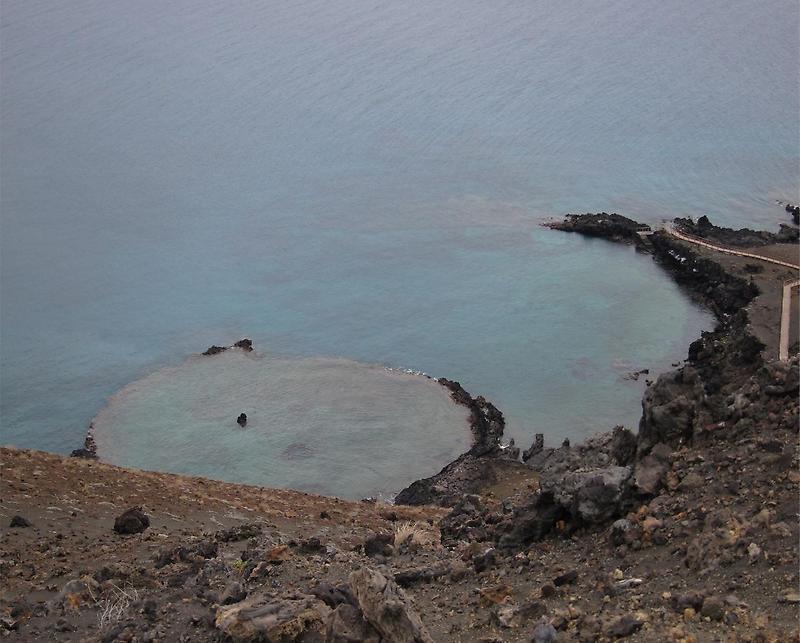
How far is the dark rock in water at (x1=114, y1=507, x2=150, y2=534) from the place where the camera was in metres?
25.7

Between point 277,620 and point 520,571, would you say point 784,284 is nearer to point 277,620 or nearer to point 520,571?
point 520,571

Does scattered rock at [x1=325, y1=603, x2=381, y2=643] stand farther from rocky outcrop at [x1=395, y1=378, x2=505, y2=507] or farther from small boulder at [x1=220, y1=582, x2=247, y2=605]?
rocky outcrop at [x1=395, y1=378, x2=505, y2=507]

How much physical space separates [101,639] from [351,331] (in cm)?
3544

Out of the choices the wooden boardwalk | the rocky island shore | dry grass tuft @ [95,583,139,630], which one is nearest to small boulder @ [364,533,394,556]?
the rocky island shore

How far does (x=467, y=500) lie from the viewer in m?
29.8

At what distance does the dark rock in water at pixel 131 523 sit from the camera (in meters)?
25.7

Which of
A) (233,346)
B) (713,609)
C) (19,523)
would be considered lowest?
(19,523)

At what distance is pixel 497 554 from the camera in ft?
64.5

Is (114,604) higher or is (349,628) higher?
(349,628)

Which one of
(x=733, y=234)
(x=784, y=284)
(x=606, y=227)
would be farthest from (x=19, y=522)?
(x=733, y=234)

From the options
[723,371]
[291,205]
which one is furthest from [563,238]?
[723,371]

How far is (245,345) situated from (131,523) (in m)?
25.4

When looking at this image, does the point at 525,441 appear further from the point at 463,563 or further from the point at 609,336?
the point at 463,563

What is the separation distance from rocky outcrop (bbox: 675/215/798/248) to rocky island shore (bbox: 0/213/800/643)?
35.9 meters
